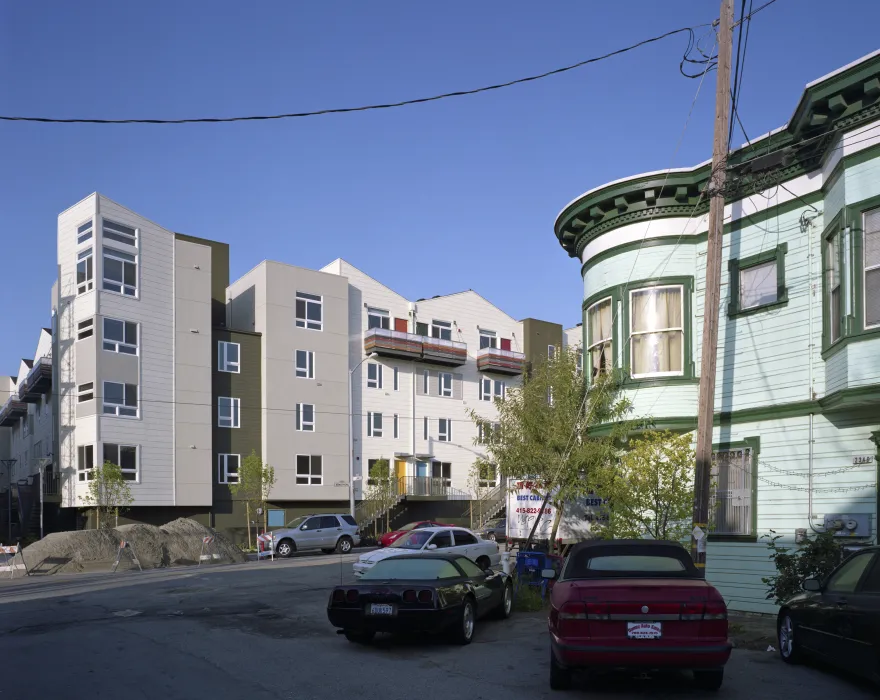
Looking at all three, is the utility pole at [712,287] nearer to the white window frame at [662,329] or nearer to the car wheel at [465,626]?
the car wheel at [465,626]

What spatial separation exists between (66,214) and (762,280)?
1374 inches

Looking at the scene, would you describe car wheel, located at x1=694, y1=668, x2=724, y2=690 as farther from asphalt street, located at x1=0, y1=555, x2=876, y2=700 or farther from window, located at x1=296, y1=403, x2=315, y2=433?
window, located at x1=296, y1=403, x2=315, y2=433

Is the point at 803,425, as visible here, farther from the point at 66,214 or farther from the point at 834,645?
the point at 66,214

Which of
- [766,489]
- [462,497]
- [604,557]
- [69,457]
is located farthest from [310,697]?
[462,497]

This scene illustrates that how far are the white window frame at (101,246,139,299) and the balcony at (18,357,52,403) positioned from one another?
7851 mm

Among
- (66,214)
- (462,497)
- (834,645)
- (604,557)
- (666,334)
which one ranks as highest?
(66,214)

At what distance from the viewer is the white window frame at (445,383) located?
54875 millimetres

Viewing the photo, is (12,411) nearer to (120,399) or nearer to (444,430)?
(120,399)

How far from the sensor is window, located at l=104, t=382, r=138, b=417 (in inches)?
1518

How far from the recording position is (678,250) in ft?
53.3

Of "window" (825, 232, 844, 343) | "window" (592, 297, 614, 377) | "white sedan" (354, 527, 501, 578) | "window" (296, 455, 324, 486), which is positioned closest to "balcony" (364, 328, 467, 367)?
"window" (296, 455, 324, 486)

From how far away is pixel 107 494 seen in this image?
36344 millimetres

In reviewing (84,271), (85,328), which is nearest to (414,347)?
Answer: (85,328)

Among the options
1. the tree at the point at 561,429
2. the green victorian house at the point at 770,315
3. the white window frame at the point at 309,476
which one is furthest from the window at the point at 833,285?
the white window frame at the point at 309,476
